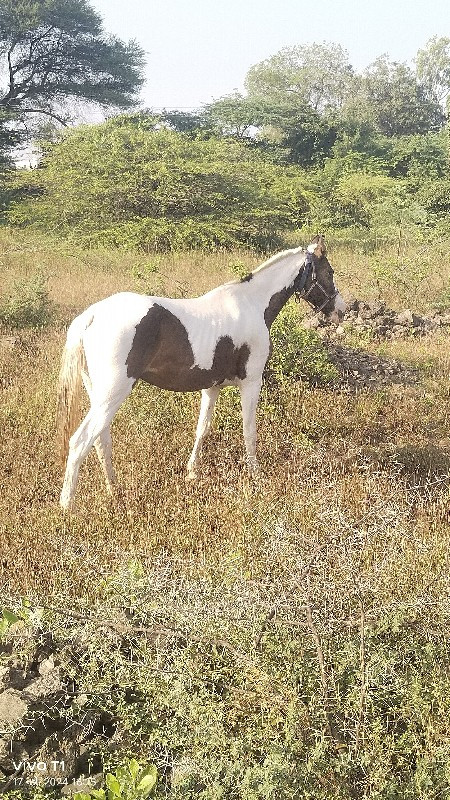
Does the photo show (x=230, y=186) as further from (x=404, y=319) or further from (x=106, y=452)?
(x=106, y=452)

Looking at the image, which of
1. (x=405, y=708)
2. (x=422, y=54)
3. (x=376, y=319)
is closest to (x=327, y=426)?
(x=405, y=708)

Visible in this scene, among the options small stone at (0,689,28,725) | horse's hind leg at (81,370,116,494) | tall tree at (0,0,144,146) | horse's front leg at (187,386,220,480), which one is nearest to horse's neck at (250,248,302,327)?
horse's front leg at (187,386,220,480)

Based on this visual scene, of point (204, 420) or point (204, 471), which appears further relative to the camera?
point (204, 420)

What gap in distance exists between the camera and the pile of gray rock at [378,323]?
9.52 metres

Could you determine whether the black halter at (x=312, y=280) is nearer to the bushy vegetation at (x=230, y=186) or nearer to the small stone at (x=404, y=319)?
the small stone at (x=404, y=319)

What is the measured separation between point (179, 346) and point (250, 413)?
88cm

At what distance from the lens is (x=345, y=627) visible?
296cm

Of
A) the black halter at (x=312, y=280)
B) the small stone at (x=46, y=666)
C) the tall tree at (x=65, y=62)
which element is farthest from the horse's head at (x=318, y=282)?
the tall tree at (x=65, y=62)

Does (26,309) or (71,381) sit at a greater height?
(71,381)

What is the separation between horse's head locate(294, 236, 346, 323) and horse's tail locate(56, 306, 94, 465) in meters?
1.91

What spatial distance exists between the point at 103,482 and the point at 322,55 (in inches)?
2278

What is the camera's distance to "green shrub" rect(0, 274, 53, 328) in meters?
9.12

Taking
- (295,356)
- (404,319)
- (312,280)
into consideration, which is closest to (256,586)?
(312,280)

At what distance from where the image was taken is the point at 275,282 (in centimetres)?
546
